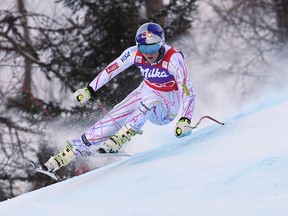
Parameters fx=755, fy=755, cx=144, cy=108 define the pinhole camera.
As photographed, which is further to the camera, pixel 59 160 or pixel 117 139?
pixel 59 160

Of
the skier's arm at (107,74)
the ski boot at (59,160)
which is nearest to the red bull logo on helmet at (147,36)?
the skier's arm at (107,74)

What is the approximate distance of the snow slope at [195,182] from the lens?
418 cm

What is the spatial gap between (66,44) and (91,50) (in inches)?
52.4

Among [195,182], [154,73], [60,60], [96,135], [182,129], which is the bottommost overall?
[195,182]

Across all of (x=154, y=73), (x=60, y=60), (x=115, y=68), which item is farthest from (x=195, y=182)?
(x=60, y=60)

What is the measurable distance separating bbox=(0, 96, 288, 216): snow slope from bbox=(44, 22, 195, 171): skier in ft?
0.90

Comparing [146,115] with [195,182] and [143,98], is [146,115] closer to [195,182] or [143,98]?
[143,98]

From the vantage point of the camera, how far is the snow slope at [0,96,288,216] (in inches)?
164

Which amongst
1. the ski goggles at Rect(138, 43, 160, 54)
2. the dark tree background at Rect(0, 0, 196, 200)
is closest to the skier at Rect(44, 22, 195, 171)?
the ski goggles at Rect(138, 43, 160, 54)

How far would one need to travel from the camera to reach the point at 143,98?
22.8ft

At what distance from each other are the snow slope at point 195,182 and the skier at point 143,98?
27cm

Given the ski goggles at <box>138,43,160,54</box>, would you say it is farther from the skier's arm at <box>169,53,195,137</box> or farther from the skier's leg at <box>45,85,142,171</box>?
the skier's leg at <box>45,85,142,171</box>

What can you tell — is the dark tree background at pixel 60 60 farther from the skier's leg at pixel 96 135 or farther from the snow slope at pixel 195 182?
the snow slope at pixel 195 182

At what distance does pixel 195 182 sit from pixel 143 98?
2.33 meters
